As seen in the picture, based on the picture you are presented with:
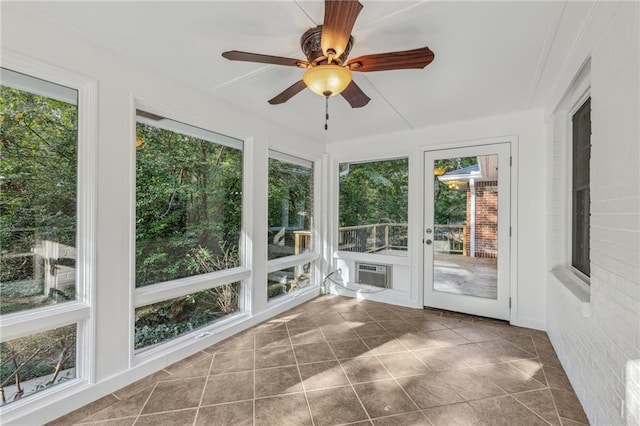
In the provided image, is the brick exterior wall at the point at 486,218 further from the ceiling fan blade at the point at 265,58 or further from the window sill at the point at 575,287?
the ceiling fan blade at the point at 265,58

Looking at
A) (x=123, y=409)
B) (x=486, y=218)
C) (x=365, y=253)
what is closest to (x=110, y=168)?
(x=123, y=409)

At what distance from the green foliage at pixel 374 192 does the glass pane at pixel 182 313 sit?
2.02 metres

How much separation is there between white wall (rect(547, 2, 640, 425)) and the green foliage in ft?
6.85

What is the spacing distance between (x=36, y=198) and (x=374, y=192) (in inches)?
138

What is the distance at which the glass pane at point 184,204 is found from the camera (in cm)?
231

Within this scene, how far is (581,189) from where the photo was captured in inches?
90.1

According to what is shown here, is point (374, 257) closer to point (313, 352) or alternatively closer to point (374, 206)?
point (374, 206)

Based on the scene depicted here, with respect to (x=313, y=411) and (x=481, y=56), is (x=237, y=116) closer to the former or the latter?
Answer: (x=481, y=56)

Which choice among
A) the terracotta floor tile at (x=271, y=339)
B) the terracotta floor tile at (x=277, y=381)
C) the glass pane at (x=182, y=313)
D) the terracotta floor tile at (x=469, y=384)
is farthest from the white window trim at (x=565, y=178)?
the glass pane at (x=182, y=313)

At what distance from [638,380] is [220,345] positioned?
281cm

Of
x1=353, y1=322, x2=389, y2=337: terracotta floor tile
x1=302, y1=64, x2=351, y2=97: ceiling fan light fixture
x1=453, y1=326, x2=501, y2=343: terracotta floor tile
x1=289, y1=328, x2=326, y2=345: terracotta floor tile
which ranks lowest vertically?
x1=289, y1=328, x2=326, y2=345: terracotta floor tile

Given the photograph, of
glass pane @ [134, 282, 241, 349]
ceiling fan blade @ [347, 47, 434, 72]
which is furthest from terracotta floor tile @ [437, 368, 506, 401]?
ceiling fan blade @ [347, 47, 434, 72]

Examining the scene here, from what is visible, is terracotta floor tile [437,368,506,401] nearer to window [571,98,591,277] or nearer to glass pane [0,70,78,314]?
window [571,98,591,277]

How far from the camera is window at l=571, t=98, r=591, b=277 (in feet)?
7.07
